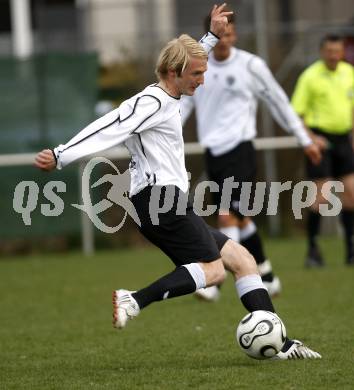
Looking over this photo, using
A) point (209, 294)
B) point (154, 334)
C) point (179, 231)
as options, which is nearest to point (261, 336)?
point (179, 231)

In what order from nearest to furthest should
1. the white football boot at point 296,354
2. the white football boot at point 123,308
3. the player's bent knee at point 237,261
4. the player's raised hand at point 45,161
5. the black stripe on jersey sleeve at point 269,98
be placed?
the player's raised hand at point 45,161 → the white football boot at point 123,308 → the white football boot at point 296,354 → the player's bent knee at point 237,261 → the black stripe on jersey sleeve at point 269,98

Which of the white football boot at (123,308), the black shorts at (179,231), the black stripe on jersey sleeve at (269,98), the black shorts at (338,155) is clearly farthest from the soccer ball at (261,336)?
the black shorts at (338,155)

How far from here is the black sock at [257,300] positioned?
19.1 feet

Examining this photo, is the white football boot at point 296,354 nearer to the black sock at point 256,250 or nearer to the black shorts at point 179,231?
the black shorts at point 179,231

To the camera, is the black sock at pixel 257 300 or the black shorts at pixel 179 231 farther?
the black sock at pixel 257 300

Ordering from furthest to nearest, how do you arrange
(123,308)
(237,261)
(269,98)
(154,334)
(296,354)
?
1. (269,98)
2. (154,334)
3. (237,261)
4. (296,354)
5. (123,308)

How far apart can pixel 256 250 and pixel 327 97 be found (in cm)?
277

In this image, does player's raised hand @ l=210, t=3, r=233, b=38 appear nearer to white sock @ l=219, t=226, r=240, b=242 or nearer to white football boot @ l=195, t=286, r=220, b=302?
white sock @ l=219, t=226, r=240, b=242

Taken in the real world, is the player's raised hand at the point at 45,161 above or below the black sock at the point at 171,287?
above

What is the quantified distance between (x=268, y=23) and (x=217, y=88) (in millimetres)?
6872

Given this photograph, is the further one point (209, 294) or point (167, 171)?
point (209, 294)

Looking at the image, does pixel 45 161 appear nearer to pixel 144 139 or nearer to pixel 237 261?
pixel 144 139

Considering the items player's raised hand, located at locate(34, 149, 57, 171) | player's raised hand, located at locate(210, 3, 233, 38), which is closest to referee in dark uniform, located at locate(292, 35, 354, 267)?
player's raised hand, located at locate(210, 3, 233, 38)

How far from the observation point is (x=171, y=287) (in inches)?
222
